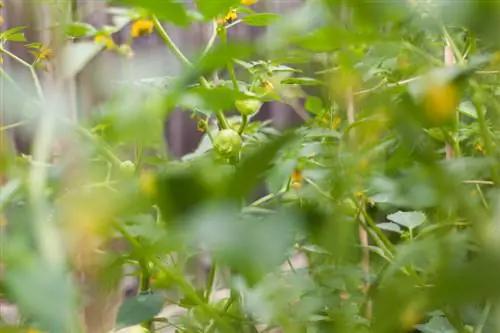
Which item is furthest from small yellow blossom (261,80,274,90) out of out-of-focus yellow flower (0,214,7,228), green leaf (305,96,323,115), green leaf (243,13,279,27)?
out-of-focus yellow flower (0,214,7,228)

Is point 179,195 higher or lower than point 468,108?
higher

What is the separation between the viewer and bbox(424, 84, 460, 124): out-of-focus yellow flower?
0.92 feet

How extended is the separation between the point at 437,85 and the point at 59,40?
164mm

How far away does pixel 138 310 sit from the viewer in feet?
1.73

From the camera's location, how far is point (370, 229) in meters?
0.70

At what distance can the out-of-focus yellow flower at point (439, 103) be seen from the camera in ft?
0.92

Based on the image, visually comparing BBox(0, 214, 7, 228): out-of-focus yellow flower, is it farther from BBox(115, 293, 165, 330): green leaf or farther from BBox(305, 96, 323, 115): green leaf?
BBox(305, 96, 323, 115): green leaf

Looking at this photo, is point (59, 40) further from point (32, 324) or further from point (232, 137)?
point (232, 137)

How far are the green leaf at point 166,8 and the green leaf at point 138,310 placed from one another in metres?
0.29

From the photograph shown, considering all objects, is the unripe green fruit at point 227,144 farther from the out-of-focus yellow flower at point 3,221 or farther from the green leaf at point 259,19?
the out-of-focus yellow flower at point 3,221

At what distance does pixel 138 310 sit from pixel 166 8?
1.04ft

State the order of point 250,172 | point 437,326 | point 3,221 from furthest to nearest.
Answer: point 437,326 < point 3,221 < point 250,172

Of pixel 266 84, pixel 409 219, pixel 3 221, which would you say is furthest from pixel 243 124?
pixel 3 221

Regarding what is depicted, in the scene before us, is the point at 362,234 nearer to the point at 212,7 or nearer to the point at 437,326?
the point at 437,326
